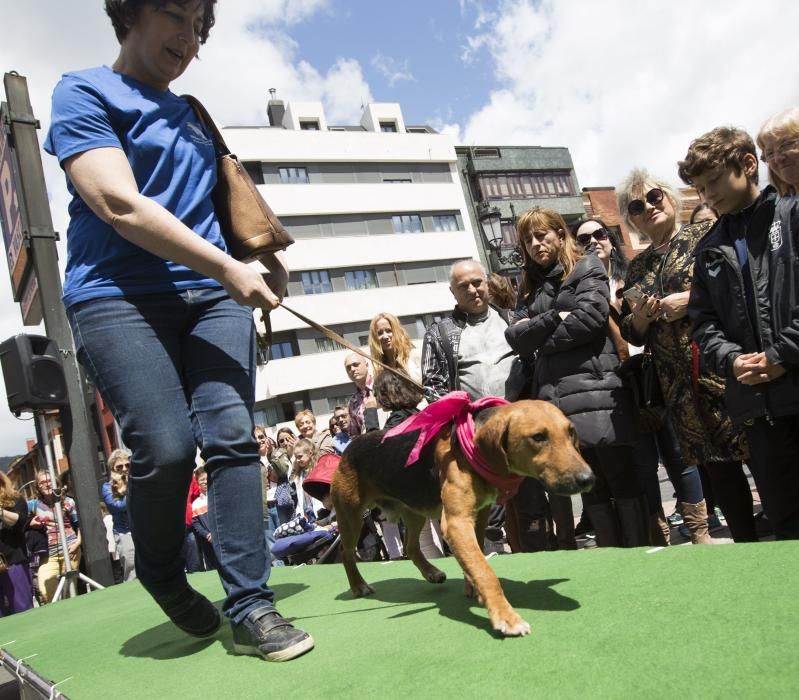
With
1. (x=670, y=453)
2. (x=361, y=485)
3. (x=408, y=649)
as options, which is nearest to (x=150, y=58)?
(x=361, y=485)

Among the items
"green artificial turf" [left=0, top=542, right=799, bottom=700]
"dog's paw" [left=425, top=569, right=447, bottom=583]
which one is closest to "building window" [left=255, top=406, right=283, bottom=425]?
"green artificial turf" [left=0, top=542, right=799, bottom=700]

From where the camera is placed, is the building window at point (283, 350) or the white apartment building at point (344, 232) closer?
the building window at point (283, 350)

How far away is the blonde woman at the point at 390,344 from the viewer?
18.2 ft

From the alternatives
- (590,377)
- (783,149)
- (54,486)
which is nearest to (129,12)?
(590,377)

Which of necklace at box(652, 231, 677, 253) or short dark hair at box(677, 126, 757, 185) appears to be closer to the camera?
short dark hair at box(677, 126, 757, 185)

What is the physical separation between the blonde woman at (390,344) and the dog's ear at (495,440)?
10.2 ft

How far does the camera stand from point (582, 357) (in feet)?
13.4

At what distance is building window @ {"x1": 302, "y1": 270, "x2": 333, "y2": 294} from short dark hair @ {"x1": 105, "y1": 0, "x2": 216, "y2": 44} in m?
37.8

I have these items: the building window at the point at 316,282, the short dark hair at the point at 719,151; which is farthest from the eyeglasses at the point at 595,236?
the building window at the point at 316,282

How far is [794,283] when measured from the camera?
277cm

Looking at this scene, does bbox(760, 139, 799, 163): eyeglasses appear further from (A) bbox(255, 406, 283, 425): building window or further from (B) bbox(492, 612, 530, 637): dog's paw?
(A) bbox(255, 406, 283, 425): building window

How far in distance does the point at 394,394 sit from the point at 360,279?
38.2 metres

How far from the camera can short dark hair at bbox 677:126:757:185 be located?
3.15m

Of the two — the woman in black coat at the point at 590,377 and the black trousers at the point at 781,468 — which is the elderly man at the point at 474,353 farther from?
the black trousers at the point at 781,468
